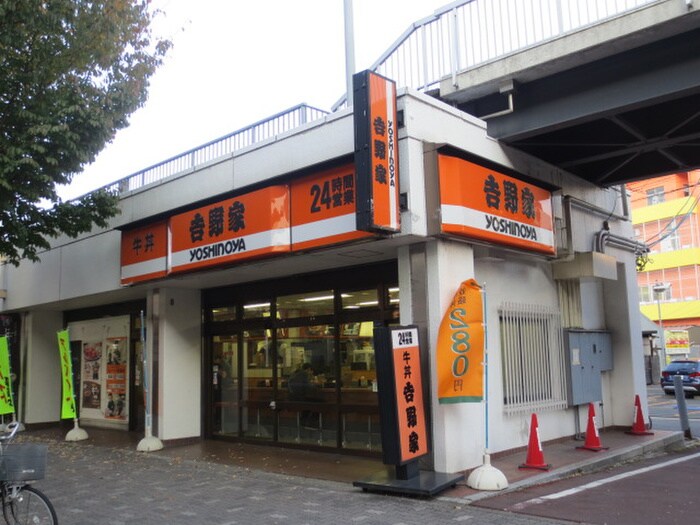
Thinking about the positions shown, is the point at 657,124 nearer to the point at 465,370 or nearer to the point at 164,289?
the point at 465,370

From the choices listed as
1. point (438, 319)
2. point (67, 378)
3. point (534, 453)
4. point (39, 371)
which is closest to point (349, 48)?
point (438, 319)

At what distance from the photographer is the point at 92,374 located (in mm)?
17453

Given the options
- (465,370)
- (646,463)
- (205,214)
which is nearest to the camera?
(465,370)

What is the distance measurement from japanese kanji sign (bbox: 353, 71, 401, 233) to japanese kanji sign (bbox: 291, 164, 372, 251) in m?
0.52

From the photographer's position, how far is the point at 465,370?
834 centimetres

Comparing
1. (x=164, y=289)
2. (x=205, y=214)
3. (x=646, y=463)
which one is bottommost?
(x=646, y=463)

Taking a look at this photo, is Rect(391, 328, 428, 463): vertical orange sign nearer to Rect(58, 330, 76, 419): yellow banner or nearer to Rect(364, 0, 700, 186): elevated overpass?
Rect(364, 0, 700, 186): elevated overpass

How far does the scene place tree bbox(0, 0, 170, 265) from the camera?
9.75 metres

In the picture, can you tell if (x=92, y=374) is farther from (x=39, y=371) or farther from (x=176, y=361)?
(x=176, y=361)

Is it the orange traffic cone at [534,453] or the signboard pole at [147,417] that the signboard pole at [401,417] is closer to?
the orange traffic cone at [534,453]

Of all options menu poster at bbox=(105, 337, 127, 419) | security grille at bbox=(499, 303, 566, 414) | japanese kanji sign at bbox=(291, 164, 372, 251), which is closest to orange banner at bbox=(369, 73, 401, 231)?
japanese kanji sign at bbox=(291, 164, 372, 251)

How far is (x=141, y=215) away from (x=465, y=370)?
792cm

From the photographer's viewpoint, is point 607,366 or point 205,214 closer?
point 205,214

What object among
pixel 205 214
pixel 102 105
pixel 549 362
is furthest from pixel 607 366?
pixel 102 105
